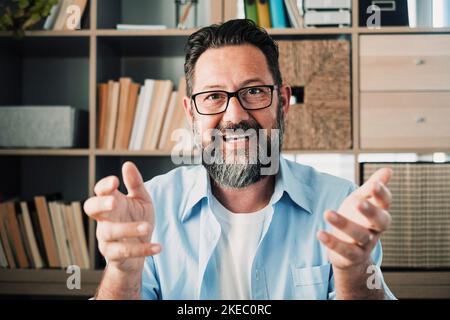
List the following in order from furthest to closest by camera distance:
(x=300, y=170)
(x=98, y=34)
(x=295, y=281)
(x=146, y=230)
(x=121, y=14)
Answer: (x=121, y=14) < (x=98, y=34) < (x=300, y=170) < (x=295, y=281) < (x=146, y=230)

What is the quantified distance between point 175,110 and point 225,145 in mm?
504

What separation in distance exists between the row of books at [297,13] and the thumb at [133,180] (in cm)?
87

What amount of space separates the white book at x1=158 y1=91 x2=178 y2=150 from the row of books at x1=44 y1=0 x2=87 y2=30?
0.33 m

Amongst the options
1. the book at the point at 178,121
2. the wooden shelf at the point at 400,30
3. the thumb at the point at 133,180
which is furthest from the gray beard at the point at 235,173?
the wooden shelf at the point at 400,30

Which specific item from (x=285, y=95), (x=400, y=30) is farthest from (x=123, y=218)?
(x=400, y=30)

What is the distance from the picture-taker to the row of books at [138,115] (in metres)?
1.38

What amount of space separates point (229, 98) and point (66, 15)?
0.70 metres

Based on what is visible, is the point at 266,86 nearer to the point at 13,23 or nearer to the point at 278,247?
the point at 278,247

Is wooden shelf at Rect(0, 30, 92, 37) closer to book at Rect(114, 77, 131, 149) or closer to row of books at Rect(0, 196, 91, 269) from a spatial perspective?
book at Rect(114, 77, 131, 149)

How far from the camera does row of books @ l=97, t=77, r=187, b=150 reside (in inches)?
54.2

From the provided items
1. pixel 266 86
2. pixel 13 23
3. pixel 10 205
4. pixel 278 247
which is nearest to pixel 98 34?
pixel 13 23

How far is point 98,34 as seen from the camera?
4.41ft

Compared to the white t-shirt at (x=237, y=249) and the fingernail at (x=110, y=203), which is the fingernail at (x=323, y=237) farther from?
the white t-shirt at (x=237, y=249)

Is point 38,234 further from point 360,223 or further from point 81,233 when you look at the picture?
point 360,223
